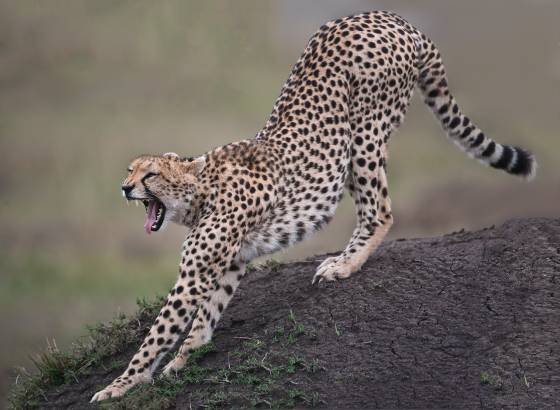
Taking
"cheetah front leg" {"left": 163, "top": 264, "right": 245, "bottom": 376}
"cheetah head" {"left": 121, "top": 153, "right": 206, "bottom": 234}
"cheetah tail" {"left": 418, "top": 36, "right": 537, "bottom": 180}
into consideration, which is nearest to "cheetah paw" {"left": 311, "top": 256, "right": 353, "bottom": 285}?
"cheetah front leg" {"left": 163, "top": 264, "right": 245, "bottom": 376}

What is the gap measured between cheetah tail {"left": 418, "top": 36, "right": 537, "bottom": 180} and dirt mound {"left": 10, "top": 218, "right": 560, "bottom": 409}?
0.55 meters

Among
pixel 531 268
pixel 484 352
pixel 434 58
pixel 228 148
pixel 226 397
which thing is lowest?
pixel 226 397

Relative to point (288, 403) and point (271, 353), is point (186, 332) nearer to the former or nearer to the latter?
point (271, 353)

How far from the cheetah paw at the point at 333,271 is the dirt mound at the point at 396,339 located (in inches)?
2.9

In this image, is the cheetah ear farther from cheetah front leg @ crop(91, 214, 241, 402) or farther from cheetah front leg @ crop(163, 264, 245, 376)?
cheetah front leg @ crop(163, 264, 245, 376)

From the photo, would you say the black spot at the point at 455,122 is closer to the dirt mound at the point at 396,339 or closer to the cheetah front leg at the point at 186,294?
the dirt mound at the point at 396,339

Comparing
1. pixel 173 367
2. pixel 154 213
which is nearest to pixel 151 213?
pixel 154 213

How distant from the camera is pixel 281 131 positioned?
7.54 meters

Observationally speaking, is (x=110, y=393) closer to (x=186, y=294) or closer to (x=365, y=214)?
(x=186, y=294)

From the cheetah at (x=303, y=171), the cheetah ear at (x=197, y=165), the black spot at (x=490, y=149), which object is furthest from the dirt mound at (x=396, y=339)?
the cheetah ear at (x=197, y=165)

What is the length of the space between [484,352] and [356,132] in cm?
190

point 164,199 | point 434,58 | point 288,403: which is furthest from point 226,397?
point 434,58

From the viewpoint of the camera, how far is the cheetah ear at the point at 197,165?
277 inches

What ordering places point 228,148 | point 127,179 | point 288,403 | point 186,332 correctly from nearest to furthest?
point 288,403
point 127,179
point 228,148
point 186,332
